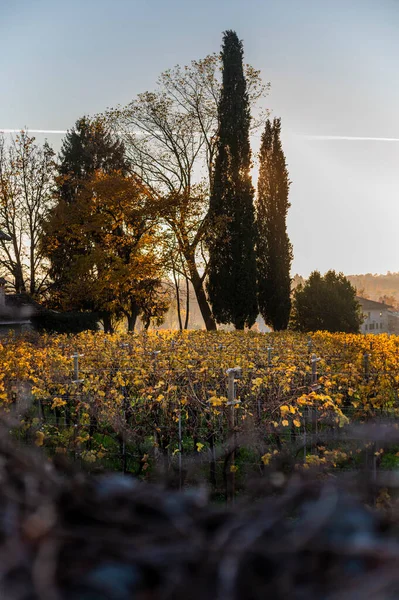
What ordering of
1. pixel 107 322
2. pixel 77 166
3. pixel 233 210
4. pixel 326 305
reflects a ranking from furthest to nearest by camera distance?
pixel 77 166, pixel 107 322, pixel 326 305, pixel 233 210

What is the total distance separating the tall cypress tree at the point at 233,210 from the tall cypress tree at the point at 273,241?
1124mm

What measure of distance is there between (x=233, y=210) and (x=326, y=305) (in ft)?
20.3

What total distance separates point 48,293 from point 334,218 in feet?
48.9

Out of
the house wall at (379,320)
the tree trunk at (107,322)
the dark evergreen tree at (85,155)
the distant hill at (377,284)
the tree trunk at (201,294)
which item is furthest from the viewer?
the distant hill at (377,284)

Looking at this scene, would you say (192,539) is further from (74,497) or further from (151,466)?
(151,466)

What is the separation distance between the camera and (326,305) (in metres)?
27.9

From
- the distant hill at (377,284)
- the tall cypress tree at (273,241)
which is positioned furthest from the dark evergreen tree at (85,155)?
the distant hill at (377,284)

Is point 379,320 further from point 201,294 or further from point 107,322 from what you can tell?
point 107,322

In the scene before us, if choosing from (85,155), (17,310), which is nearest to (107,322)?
(17,310)

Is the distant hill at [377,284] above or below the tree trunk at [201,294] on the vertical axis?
above

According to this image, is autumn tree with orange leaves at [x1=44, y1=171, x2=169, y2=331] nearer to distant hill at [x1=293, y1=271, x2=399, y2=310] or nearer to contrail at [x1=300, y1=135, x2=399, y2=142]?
contrail at [x1=300, y1=135, x2=399, y2=142]

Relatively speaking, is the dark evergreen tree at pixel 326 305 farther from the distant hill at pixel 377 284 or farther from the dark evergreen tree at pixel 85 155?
the distant hill at pixel 377 284

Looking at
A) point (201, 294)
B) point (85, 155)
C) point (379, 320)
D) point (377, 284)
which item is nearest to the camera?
point (201, 294)

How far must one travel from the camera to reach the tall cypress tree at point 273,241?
90.5ft
